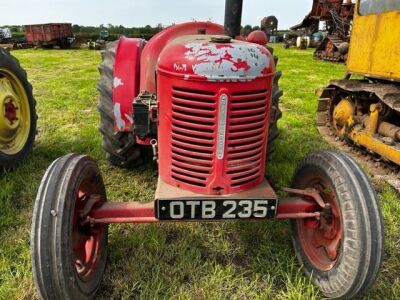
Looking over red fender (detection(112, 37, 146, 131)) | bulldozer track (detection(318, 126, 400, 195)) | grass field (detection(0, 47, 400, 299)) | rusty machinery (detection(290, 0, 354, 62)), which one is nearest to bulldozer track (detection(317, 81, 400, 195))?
bulldozer track (detection(318, 126, 400, 195))

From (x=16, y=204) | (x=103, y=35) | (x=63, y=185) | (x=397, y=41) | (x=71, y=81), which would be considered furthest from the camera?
(x=103, y=35)

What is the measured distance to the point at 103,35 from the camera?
31.9 meters

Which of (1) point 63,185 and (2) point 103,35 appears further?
(2) point 103,35

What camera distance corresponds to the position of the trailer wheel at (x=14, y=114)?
3.80 m

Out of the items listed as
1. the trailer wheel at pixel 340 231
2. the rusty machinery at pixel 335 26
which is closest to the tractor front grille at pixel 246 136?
the trailer wheel at pixel 340 231

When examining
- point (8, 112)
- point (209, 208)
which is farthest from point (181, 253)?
point (8, 112)

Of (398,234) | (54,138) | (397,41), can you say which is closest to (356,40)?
(397,41)

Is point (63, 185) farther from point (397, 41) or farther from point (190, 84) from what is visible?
point (397, 41)

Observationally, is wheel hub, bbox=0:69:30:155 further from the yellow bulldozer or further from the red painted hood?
the yellow bulldozer

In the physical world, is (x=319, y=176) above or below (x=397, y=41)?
below

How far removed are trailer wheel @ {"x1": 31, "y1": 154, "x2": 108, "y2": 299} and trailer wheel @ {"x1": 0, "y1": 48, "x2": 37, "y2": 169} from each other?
5.76 ft

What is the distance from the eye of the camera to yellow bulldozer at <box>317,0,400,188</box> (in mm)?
4223

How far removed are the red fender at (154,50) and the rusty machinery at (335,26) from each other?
11.8 metres

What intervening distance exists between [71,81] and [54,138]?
5601 millimetres
